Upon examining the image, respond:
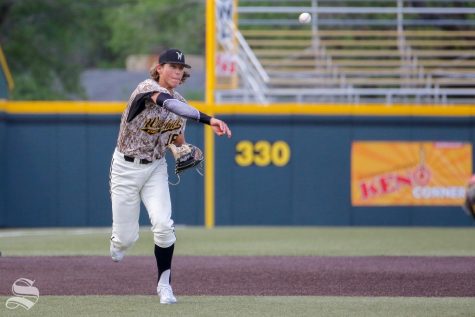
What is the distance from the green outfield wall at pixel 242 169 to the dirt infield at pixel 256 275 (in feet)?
18.1

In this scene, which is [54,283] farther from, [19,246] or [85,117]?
[85,117]

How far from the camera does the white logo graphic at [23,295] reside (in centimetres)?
744

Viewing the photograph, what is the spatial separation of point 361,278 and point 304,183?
747 centimetres

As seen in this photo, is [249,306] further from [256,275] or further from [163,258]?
[256,275]

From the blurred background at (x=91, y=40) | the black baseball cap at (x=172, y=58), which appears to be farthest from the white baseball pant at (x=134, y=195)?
the blurred background at (x=91, y=40)

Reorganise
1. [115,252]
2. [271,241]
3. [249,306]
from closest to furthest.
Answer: [249,306] → [115,252] → [271,241]

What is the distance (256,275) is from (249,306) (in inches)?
77.9

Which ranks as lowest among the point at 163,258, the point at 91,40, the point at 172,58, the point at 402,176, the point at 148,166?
the point at 163,258

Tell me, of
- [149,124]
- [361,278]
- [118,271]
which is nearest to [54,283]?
[118,271]

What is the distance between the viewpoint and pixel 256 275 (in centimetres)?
942

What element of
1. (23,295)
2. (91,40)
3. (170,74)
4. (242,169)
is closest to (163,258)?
(23,295)

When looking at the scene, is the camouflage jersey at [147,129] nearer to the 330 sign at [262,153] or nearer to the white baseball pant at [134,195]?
the white baseball pant at [134,195]

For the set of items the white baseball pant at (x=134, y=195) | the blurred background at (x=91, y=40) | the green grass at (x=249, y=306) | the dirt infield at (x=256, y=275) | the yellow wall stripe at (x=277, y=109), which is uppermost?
the blurred background at (x=91, y=40)

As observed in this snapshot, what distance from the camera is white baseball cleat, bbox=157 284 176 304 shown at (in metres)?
7.58
